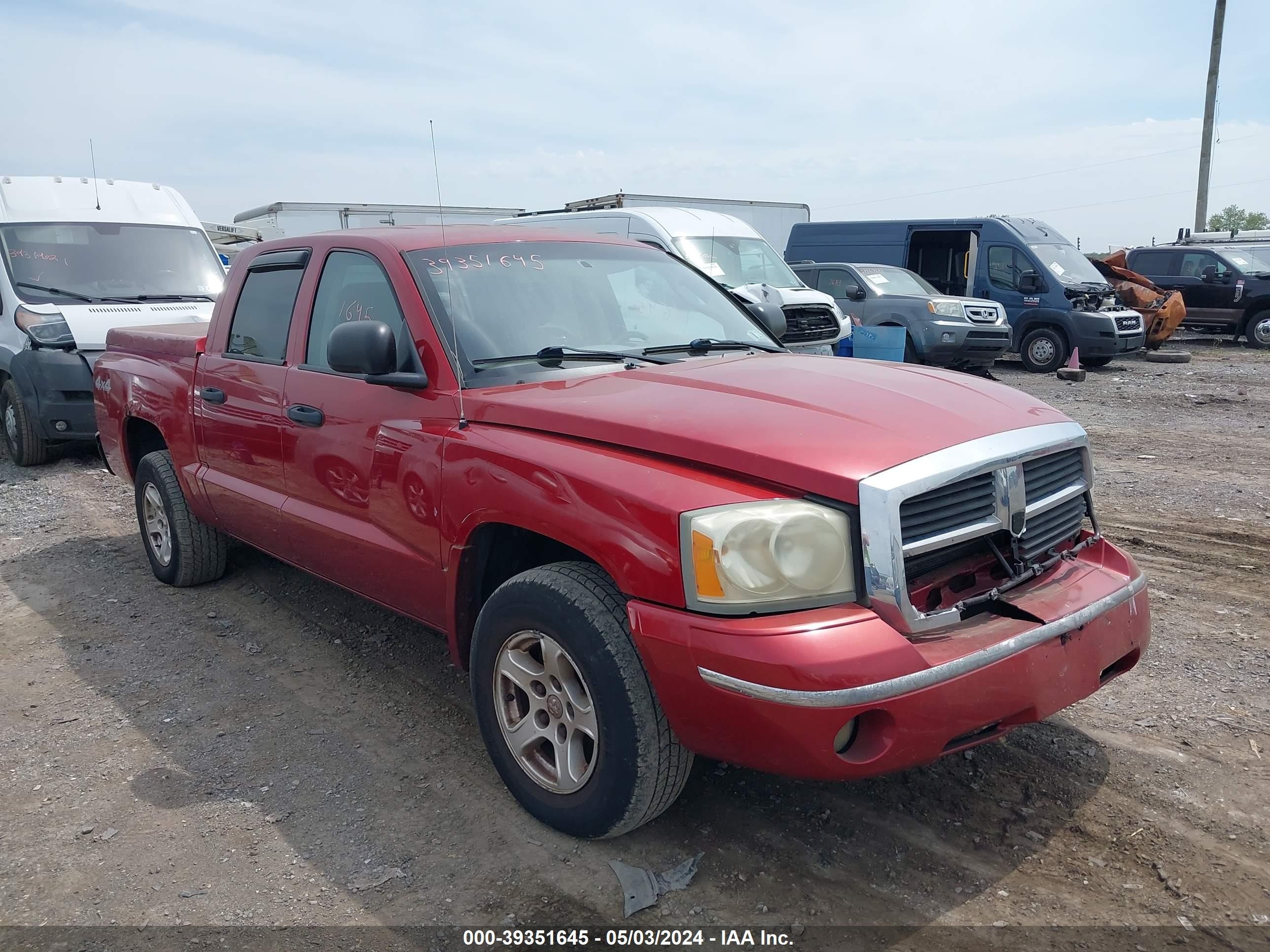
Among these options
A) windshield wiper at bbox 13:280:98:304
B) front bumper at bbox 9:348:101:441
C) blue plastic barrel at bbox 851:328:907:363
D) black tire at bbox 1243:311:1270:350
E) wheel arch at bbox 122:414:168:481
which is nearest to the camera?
wheel arch at bbox 122:414:168:481

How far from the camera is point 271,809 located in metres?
3.14

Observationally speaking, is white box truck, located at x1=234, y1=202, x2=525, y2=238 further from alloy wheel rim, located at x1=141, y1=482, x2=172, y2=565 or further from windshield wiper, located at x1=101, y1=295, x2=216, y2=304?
alloy wheel rim, located at x1=141, y1=482, x2=172, y2=565

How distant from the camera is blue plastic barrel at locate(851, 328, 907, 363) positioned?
11023 millimetres

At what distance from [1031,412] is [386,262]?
7.60 feet

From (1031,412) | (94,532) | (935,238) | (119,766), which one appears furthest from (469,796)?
(935,238)

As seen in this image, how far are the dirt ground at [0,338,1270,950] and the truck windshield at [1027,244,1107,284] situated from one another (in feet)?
37.2

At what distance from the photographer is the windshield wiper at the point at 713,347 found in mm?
3656

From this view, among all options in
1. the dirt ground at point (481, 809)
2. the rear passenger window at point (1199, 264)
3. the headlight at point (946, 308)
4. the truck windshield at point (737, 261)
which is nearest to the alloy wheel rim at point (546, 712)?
the dirt ground at point (481, 809)

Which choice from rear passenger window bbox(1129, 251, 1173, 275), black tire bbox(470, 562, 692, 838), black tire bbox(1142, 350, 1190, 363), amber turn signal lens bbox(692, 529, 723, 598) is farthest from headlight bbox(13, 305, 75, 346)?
rear passenger window bbox(1129, 251, 1173, 275)

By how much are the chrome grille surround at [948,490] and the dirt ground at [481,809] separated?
0.81 meters

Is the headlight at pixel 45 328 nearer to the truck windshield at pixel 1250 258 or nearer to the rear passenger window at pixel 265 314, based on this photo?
the rear passenger window at pixel 265 314

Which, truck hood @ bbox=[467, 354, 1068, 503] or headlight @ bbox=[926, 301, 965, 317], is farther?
headlight @ bbox=[926, 301, 965, 317]

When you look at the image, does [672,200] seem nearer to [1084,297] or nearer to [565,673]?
[1084,297]

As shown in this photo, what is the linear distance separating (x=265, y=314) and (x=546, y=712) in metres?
2.45
